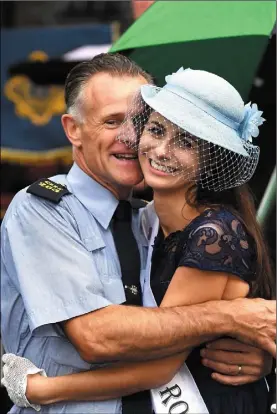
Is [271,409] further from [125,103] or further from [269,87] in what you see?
[269,87]

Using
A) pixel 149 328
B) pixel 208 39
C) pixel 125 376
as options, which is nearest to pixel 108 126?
pixel 149 328

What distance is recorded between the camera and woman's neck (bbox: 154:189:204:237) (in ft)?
9.05

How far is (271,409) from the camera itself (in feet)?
9.13

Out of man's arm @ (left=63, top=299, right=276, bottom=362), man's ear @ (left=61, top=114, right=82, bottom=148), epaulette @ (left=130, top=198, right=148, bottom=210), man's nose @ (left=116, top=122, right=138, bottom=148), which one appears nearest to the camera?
man's arm @ (left=63, top=299, right=276, bottom=362)

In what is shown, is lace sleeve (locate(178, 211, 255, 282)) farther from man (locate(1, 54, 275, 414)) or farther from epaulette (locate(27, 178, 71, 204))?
epaulette (locate(27, 178, 71, 204))

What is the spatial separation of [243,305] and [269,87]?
249cm

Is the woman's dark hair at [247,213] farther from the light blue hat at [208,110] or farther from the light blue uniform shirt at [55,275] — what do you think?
the light blue uniform shirt at [55,275]

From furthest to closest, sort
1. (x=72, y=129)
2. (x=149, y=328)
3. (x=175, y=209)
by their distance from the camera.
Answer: (x=72, y=129) → (x=175, y=209) → (x=149, y=328)

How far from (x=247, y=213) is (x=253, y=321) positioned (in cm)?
38

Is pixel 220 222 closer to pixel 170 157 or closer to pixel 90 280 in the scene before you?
pixel 170 157

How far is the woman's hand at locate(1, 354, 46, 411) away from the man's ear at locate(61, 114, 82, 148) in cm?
81

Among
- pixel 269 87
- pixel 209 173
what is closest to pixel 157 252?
pixel 209 173

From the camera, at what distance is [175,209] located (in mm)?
2771

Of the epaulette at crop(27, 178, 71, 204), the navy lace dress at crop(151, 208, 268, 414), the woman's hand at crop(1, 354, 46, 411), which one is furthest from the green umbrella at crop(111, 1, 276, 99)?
the woman's hand at crop(1, 354, 46, 411)
